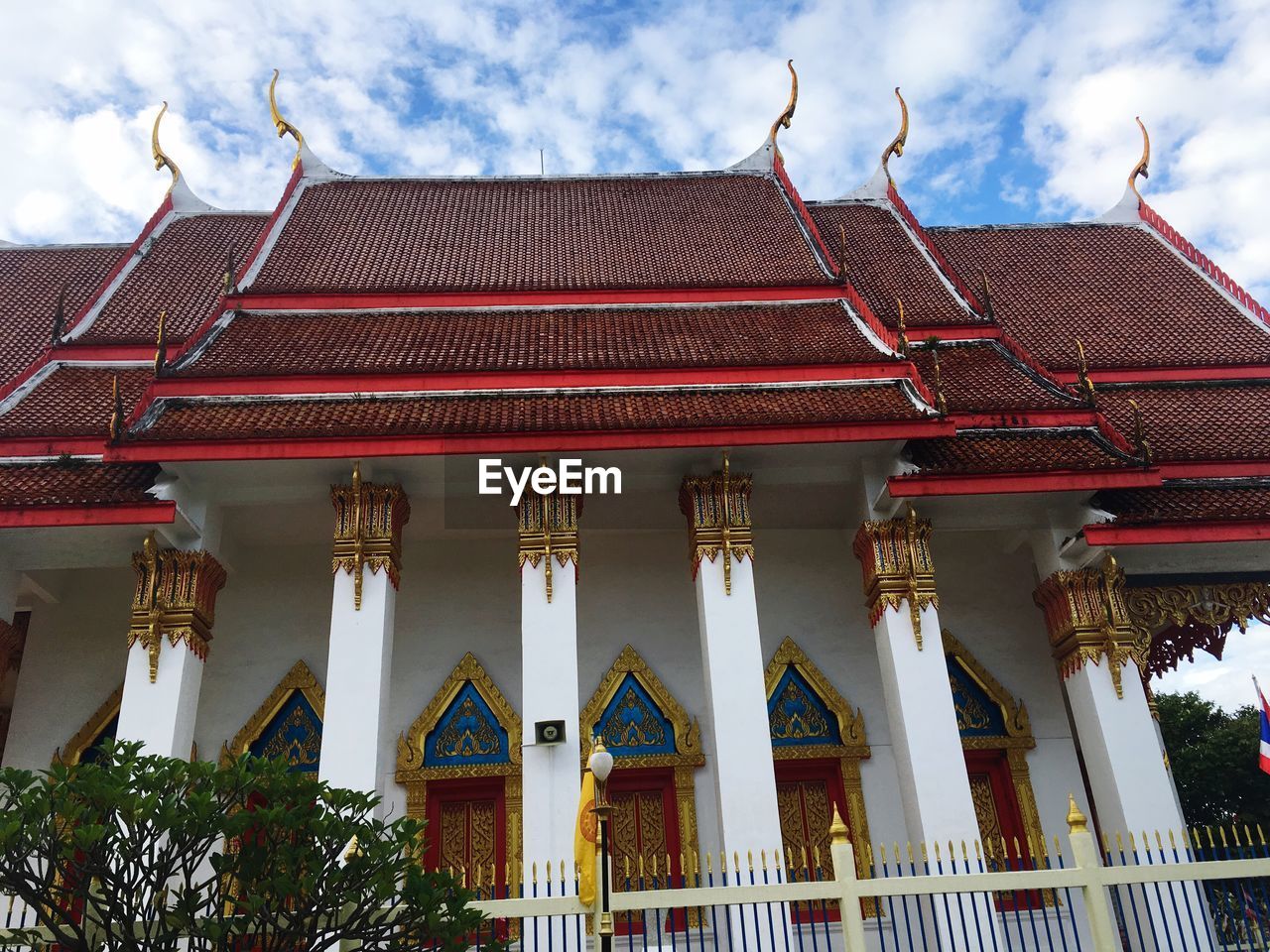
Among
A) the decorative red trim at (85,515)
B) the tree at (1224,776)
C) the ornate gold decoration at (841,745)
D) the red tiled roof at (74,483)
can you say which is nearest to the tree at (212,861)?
the decorative red trim at (85,515)

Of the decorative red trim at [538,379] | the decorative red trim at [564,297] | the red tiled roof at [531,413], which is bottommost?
the red tiled roof at [531,413]

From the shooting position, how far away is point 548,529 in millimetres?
7332

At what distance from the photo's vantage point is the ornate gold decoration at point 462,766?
7887 millimetres

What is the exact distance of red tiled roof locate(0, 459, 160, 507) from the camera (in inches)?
276

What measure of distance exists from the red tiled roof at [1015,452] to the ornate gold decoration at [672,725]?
2.73 meters

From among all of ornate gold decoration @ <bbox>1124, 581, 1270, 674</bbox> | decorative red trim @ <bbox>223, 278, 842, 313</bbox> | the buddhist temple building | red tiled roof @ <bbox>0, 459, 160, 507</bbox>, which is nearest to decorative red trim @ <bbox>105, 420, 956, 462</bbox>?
the buddhist temple building

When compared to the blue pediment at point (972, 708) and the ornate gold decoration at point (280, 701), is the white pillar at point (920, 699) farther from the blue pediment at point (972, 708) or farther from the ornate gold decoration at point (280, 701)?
the ornate gold decoration at point (280, 701)

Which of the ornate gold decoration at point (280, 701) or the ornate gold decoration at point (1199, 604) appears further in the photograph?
the ornate gold decoration at point (280, 701)

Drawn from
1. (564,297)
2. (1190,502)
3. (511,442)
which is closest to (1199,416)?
(1190,502)

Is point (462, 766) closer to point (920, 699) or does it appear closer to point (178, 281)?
point (920, 699)

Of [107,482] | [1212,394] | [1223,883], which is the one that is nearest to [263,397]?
[107,482]

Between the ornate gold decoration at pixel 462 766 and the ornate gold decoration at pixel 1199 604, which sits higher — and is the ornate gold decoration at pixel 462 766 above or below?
below

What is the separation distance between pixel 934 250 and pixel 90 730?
9.37m

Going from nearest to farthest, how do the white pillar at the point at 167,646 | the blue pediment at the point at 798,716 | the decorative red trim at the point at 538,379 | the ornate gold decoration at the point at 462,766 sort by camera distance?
the white pillar at the point at 167,646 < the decorative red trim at the point at 538,379 < the ornate gold decoration at the point at 462,766 < the blue pediment at the point at 798,716
